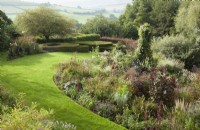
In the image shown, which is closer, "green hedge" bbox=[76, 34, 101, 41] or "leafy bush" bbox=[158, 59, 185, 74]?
"leafy bush" bbox=[158, 59, 185, 74]

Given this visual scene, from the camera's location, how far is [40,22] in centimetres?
3180

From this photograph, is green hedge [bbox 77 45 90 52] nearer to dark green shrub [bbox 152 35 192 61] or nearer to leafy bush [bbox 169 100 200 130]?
dark green shrub [bbox 152 35 192 61]

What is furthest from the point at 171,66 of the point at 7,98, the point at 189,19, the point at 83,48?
the point at 189,19

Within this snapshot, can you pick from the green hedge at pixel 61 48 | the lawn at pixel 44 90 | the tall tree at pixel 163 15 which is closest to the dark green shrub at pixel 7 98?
the lawn at pixel 44 90

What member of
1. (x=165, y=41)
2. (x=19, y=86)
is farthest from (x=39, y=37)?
(x=19, y=86)

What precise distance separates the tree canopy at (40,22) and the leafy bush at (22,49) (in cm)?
681

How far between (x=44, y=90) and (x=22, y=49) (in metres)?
11.0

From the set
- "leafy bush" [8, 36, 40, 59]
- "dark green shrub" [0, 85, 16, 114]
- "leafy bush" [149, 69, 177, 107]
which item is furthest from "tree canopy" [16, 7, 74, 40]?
"leafy bush" [149, 69, 177, 107]

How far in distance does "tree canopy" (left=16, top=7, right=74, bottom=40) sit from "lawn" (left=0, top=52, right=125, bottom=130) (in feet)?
38.4

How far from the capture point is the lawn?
10.3 m

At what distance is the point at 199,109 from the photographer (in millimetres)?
10031

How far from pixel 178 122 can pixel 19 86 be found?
23.6 feet

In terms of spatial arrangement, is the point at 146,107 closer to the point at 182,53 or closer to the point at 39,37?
the point at 182,53

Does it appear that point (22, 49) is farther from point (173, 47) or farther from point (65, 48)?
point (173, 47)
